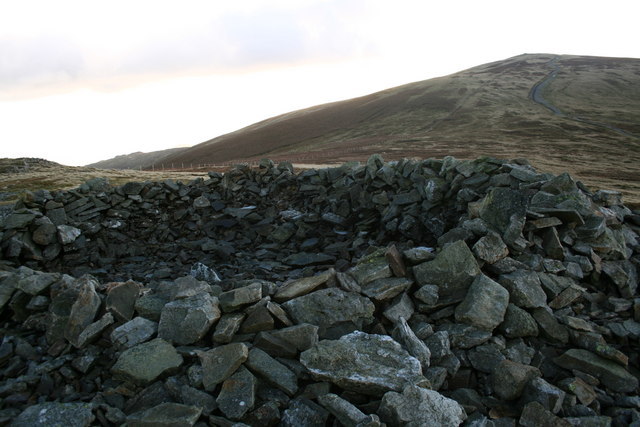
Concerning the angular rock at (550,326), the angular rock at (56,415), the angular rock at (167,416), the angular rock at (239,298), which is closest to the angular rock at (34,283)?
the angular rock at (56,415)

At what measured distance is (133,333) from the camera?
6457 millimetres

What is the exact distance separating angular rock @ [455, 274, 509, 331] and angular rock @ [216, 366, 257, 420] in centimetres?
362

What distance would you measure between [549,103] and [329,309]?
4671 inches

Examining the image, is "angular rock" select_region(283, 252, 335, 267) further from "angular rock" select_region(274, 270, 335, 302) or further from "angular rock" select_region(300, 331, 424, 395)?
"angular rock" select_region(300, 331, 424, 395)

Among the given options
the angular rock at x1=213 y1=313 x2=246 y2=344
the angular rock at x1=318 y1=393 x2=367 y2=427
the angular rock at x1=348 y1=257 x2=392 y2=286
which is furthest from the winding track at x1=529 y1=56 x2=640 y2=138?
the angular rock at x1=318 y1=393 x2=367 y2=427

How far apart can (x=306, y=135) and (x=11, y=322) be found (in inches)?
4107

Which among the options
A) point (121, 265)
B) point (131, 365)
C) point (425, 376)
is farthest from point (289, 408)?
point (121, 265)

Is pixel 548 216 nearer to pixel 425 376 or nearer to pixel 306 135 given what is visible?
pixel 425 376

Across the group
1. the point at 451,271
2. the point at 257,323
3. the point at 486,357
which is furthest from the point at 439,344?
the point at 257,323

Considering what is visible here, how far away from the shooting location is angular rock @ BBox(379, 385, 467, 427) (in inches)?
194

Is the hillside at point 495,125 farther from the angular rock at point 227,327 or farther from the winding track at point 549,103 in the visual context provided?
the angular rock at point 227,327

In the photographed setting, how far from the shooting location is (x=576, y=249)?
8688 mm

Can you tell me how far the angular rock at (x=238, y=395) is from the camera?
206 inches

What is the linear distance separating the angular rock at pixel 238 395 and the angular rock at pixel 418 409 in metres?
1.69
